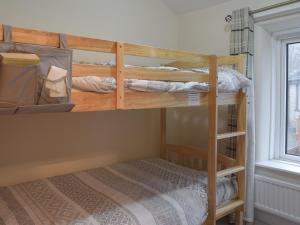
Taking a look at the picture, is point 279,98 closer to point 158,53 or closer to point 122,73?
point 158,53

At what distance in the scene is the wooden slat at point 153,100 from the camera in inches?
64.0

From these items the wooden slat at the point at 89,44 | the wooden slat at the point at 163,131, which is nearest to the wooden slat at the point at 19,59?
the wooden slat at the point at 89,44

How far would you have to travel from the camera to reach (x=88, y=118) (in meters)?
2.77

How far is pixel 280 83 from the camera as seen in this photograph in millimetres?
2877

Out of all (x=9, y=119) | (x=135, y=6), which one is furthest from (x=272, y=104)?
(x=9, y=119)

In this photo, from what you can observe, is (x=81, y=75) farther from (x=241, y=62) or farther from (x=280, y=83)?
(x=280, y=83)

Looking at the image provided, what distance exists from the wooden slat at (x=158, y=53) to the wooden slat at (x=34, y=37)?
0.42m

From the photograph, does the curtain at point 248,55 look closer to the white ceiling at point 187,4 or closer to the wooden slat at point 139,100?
the white ceiling at point 187,4

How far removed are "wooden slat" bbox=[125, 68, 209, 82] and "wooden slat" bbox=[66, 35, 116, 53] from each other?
0.56ft

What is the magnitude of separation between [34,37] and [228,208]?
1.99 meters

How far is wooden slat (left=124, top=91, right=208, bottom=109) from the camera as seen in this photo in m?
1.63

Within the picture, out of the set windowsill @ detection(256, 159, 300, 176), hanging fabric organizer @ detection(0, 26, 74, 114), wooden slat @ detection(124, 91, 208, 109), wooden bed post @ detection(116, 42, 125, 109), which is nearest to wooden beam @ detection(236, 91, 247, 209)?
windowsill @ detection(256, 159, 300, 176)

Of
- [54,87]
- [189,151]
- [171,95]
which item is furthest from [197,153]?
[54,87]

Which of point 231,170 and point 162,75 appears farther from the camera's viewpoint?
point 231,170
